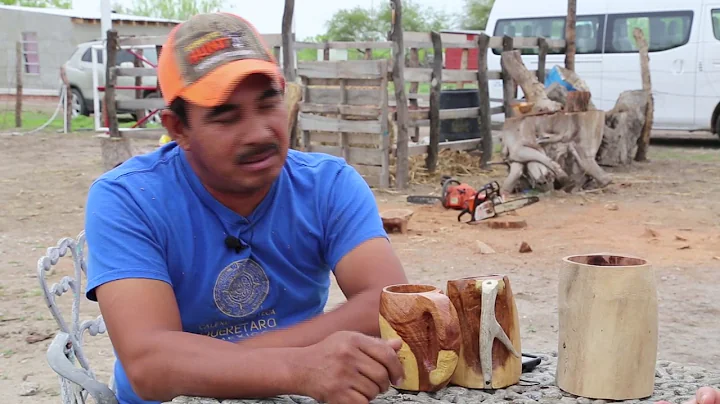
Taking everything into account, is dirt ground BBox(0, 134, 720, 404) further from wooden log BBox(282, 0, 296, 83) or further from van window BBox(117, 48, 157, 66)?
van window BBox(117, 48, 157, 66)

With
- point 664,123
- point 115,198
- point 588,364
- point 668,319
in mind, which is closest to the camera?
point 588,364

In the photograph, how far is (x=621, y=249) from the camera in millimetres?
6207

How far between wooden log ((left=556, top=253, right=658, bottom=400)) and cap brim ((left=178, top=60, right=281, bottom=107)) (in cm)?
70

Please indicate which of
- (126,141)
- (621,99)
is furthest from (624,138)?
(126,141)

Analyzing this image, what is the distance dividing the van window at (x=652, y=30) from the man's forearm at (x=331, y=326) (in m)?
12.6

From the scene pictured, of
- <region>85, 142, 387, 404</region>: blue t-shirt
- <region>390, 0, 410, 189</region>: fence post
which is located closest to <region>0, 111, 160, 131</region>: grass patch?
<region>390, 0, 410, 189</region>: fence post

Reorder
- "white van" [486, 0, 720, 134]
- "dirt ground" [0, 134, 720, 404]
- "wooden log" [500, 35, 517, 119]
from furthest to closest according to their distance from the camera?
"white van" [486, 0, 720, 134], "wooden log" [500, 35, 517, 119], "dirt ground" [0, 134, 720, 404]

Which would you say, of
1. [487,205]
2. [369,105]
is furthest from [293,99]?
[487,205]

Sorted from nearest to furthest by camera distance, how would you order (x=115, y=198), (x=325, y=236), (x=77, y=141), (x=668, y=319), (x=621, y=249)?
(x=115, y=198)
(x=325, y=236)
(x=668, y=319)
(x=621, y=249)
(x=77, y=141)

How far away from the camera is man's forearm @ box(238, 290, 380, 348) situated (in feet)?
5.32

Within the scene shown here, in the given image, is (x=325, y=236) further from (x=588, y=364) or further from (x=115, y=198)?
(x=588, y=364)

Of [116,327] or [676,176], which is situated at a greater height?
[116,327]

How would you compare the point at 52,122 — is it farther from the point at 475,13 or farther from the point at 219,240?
the point at 475,13

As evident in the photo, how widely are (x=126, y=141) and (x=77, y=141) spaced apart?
4.64 metres
